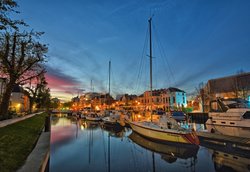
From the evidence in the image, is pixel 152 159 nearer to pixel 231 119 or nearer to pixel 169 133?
pixel 169 133

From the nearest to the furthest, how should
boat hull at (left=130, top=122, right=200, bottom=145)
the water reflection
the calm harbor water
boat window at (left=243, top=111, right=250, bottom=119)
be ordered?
the water reflection < the calm harbor water < boat hull at (left=130, top=122, right=200, bottom=145) < boat window at (left=243, top=111, right=250, bottom=119)

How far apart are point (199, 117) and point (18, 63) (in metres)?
37.3

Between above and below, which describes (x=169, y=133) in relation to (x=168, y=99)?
below

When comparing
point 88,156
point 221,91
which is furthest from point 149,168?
point 221,91

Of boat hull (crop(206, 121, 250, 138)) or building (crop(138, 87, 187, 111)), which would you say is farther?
building (crop(138, 87, 187, 111))

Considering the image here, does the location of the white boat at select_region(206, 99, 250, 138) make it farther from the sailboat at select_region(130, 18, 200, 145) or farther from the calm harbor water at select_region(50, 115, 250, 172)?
the sailboat at select_region(130, 18, 200, 145)

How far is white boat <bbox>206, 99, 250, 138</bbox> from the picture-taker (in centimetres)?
1537

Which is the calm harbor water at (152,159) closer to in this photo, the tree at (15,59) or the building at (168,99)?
the tree at (15,59)

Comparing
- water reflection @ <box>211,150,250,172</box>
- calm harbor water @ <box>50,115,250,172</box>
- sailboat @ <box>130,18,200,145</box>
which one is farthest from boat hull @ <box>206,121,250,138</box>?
sailboat @ <box>130,18,200,145</box>

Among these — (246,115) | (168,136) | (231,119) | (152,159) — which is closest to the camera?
(152,159)

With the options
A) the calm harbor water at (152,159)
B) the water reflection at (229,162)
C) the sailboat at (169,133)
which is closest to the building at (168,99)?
the sailboat at (169,133)

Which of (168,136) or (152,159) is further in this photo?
(168,136)

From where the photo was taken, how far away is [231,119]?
54.2ft

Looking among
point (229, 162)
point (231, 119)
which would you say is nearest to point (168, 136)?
point (229, 162)
